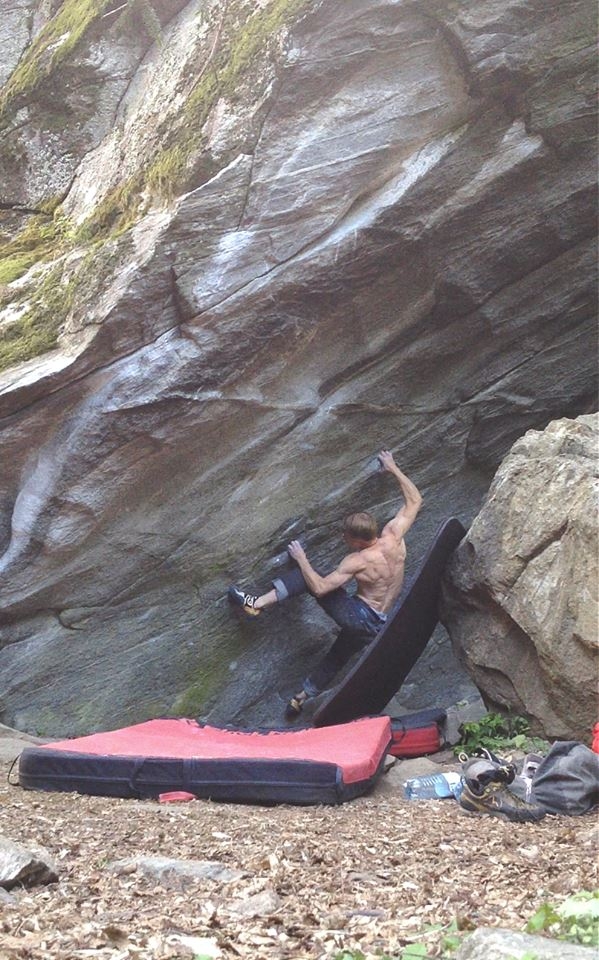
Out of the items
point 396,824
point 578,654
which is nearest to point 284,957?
point 396,824

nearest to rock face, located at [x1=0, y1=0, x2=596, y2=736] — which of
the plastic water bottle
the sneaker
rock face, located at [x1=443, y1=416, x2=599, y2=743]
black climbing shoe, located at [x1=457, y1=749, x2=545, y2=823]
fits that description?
the sneaker

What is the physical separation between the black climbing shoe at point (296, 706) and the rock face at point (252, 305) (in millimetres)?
348

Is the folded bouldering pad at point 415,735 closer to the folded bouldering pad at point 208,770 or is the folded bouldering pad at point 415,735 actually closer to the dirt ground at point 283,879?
the folded bouldering pad at point 208,770

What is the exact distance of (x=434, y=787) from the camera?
17.7ft

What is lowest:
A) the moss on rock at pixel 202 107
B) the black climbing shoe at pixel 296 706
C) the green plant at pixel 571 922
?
the black climbing shoe at pixel 296 706

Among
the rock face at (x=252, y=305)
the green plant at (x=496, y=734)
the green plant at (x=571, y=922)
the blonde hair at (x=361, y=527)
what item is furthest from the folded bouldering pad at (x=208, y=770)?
the green plant at (x=571, y=922)

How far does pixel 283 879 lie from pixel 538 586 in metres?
3.66

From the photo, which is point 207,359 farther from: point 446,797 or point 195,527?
point 446,797

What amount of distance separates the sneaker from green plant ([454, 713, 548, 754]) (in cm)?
204

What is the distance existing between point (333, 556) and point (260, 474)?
1273mm

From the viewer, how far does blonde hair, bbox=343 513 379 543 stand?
27.0 ft

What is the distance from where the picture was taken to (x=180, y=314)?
7.15 meters

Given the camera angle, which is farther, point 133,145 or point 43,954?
point 133,145

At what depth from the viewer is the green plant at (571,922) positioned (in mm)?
2146
